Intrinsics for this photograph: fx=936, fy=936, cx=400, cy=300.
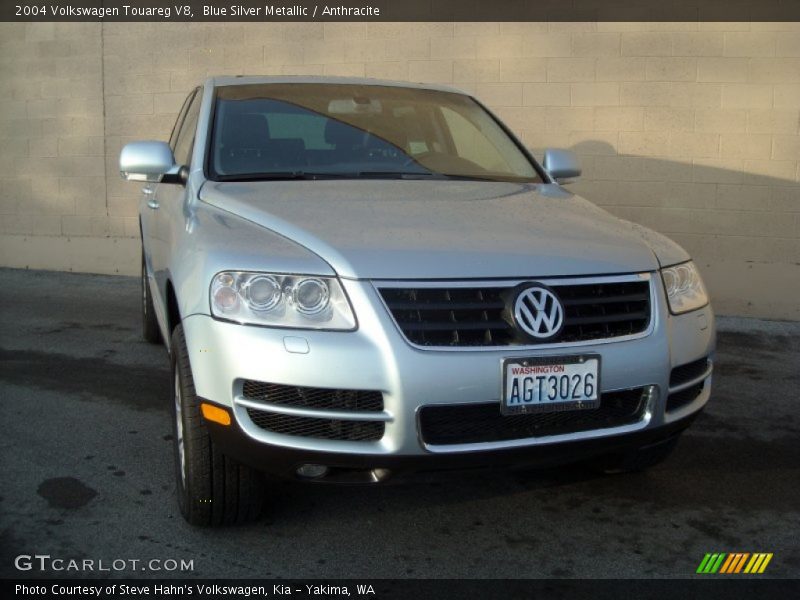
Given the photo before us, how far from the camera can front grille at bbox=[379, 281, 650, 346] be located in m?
2.85

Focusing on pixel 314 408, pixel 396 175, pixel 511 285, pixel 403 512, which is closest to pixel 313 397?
pixel 314 408

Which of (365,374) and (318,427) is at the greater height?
(365,374)

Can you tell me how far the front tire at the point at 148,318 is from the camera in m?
5.97

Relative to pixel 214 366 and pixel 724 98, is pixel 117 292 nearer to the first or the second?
pixel 724 98

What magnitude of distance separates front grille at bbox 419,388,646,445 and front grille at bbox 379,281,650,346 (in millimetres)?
205

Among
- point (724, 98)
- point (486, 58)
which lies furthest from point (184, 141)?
point (724, 98)

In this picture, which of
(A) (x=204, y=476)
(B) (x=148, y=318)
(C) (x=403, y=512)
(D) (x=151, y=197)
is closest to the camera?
(A) (x=204, y=476)

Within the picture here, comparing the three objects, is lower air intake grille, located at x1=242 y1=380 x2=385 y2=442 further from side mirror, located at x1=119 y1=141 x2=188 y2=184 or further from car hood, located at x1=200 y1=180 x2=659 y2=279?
side mirror, located at x1=119 y1=141 x2=188 y2=184

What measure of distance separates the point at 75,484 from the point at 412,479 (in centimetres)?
158

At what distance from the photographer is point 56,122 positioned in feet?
32.4

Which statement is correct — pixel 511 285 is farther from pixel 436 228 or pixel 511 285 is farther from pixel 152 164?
pixel 152 164

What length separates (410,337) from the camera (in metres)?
2.83

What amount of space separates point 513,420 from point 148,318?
3876 millimetres
